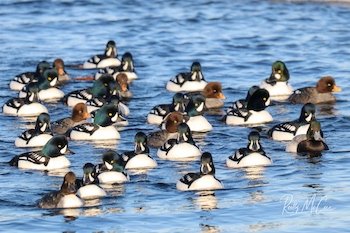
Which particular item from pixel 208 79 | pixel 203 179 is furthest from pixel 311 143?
pixel 208 79

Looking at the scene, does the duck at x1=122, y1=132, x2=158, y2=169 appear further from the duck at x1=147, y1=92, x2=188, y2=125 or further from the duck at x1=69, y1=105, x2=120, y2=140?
the duck at x1=147, y1=92, x2=188, y2=125

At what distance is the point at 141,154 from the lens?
2953 cm

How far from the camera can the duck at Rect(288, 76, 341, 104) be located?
37.3 metres

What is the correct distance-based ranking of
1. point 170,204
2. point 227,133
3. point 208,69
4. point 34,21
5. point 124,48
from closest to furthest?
point 170,204 → point 227,133 → point 208,69 → point 124,48 → point 34,21

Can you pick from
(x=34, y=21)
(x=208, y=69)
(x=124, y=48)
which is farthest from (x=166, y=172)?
(x=34, y=21)

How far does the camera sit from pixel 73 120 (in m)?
34.2

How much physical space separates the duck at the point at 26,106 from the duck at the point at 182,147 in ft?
20.9

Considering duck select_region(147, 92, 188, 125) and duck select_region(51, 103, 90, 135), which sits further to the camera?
duck select_region(147, 92, 188, 125)

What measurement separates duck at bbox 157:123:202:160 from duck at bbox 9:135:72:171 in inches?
88.9

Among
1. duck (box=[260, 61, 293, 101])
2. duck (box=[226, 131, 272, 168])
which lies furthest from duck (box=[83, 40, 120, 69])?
duck (box=[226, 131, 272, 168])

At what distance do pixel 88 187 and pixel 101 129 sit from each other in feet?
19.9

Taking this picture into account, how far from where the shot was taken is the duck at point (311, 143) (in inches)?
1217

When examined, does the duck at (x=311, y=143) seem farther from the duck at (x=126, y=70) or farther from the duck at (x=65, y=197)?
the duck at (x=126, y=70)

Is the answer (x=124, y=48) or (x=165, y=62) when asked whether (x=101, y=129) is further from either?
(x=124, y=48)
